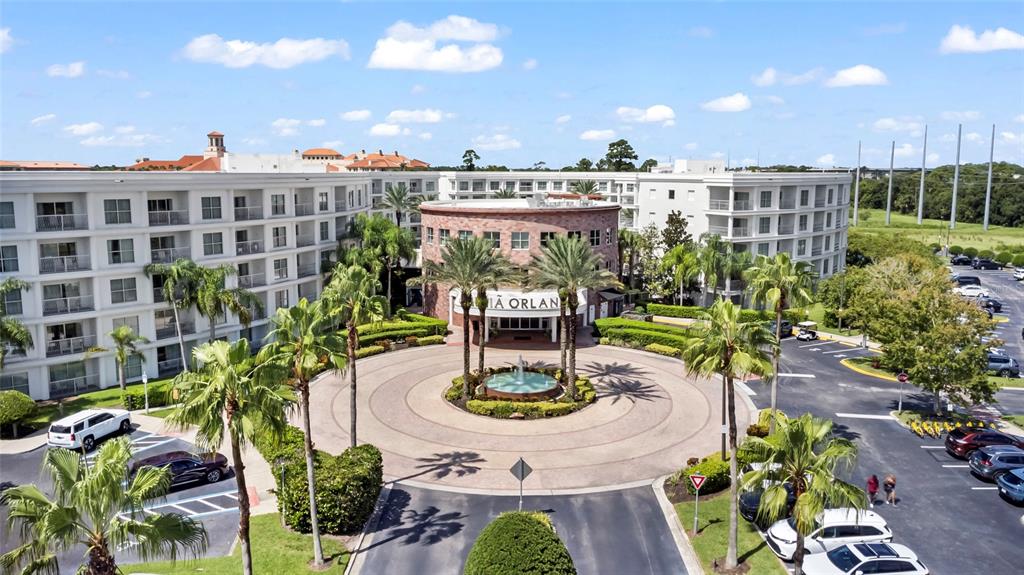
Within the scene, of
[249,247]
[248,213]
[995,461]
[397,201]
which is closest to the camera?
[995,461]

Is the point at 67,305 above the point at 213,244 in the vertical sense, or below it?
below

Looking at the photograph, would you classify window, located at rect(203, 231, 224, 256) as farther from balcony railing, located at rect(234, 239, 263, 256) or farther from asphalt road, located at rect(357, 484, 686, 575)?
asphalt road, located at rect(357, 484, 686, 575)

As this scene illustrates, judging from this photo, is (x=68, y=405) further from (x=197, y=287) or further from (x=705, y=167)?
(x=705, y=167)

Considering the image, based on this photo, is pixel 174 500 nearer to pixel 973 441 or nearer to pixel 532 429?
pixel 532 429

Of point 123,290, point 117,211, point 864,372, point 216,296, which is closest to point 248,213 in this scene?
point 117,211

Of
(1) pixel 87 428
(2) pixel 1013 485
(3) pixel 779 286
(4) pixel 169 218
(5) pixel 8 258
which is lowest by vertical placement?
(2) pixel 1013 485

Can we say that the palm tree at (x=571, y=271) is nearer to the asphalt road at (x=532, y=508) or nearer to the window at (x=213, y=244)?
the asphalt road at (x=532, y=508)

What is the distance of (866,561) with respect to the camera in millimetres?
24984

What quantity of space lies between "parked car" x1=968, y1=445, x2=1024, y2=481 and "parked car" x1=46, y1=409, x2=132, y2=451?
42.6 meters

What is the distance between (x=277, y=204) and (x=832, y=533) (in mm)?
47225

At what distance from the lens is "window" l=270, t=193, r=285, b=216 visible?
58.1 m

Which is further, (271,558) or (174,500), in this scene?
(174,500)

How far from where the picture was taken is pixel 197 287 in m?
47.0

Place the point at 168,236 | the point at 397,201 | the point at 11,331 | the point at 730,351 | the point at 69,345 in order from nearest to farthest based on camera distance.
A: the point at 730,351 < the point at 11,331 < the point at 69,345 < the point at 168,236 < the point at 397,201
